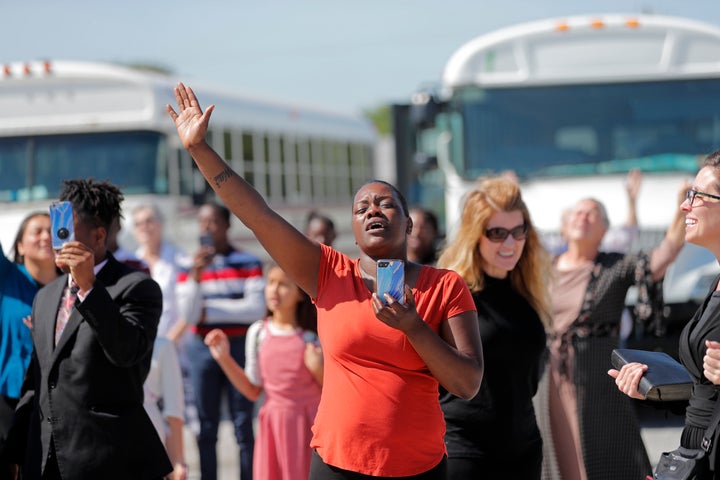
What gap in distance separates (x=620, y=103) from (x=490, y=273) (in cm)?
624

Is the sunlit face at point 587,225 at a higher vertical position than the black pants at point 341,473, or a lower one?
higher

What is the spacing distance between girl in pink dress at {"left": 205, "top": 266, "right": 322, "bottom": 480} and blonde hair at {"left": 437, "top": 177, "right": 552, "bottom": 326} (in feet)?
4.00

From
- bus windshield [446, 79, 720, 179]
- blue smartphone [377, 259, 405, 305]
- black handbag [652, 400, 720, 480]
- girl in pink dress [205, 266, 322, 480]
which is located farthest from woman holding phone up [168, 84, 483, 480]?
bus windshield [446, 79, 720, 179]

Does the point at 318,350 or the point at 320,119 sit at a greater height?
the point at 320,119

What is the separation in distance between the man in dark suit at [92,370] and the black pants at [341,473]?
3.21 feet

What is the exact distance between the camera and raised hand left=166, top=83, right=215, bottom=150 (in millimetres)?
4020

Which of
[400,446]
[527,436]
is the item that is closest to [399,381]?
[400,446]

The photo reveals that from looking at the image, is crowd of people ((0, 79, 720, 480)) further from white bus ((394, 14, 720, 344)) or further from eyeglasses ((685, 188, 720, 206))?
white bus ((394, 14, 720, 344))

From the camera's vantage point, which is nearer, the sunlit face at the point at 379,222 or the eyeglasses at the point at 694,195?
the eyeglasses at the point at 694,195

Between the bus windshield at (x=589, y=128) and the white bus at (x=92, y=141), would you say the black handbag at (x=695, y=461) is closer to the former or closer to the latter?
the bus windshield at (x=589, y=128)

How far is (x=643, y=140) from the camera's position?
1098 cm

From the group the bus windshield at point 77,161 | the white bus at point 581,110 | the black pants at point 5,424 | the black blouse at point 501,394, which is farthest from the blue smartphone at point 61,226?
the bus windshield at point 77,161

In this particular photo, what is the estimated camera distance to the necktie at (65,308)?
4.74 m

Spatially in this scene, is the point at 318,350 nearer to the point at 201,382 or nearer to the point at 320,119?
the point at 201,382
